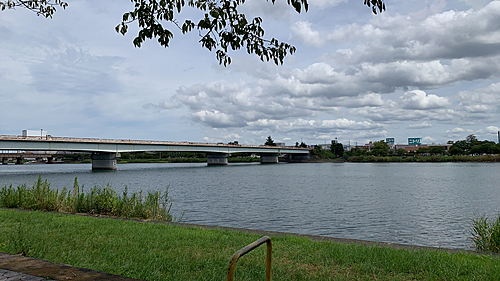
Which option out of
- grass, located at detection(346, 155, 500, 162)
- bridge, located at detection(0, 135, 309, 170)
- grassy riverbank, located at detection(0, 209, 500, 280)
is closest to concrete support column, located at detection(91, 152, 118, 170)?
bridge, located at detection(0, 135, 309, 170)

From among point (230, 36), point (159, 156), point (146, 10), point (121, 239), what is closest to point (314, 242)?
point (121, 239)

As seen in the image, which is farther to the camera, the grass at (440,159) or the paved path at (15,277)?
the grass at (440,159)

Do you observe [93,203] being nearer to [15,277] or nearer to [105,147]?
[15,277]

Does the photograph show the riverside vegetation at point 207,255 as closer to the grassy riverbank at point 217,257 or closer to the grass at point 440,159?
the grassy riverbank at point 217,257

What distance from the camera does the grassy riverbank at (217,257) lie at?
6.72 meters

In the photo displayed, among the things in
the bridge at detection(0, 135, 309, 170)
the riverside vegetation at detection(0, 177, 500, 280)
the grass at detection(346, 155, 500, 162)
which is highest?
the bridge at detection(0, 135, 309, 170)

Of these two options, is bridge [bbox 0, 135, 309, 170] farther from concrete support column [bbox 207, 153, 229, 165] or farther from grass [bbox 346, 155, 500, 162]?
grass [bbox 346, 155, 500, 162]

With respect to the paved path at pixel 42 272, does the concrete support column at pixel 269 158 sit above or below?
above

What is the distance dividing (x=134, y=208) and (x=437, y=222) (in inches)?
600

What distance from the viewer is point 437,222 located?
18.6 metres

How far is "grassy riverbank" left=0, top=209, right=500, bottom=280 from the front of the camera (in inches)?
265

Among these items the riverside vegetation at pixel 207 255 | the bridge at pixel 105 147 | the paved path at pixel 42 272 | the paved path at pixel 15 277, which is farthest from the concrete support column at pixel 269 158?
the paved path at pixel 15 277

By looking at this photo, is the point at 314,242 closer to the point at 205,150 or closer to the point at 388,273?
the point at 388,273

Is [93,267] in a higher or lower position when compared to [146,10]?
lower
